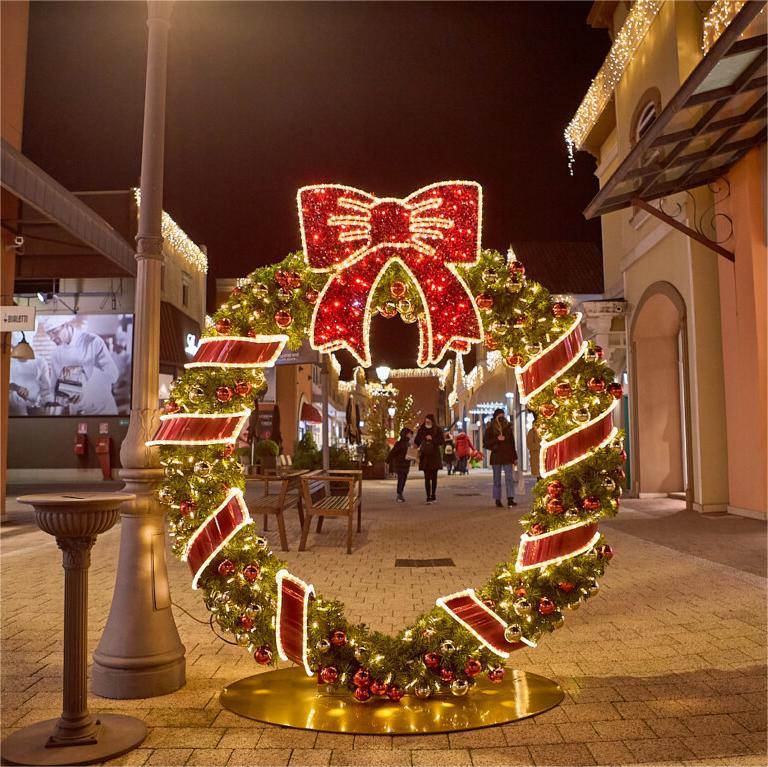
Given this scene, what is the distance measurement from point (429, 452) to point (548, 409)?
12049 mm

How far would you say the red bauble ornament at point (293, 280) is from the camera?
4.67 metres

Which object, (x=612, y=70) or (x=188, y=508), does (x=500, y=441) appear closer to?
(x=612, y=70)

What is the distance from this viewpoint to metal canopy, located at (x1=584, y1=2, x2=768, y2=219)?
8.17m

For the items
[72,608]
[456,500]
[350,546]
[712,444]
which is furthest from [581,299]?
[72,608]

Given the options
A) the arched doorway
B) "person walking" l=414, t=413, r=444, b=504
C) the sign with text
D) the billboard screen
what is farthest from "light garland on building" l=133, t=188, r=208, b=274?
the arched doorway

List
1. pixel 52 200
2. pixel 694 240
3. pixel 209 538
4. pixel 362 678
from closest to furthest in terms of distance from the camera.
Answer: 1. pixel 362 678
2. pixel 209 538
3. pixel 52 200
4. pixel 694 240

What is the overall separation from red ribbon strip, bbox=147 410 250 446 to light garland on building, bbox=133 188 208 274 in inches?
848

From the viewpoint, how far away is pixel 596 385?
4.42 metres

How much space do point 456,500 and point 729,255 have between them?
8.31m

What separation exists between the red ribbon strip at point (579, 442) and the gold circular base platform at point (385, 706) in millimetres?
1313

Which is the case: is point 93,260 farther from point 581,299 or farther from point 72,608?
point 72,608

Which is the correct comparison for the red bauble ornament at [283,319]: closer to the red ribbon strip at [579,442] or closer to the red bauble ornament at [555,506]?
the red ribbon strip at [579,442]

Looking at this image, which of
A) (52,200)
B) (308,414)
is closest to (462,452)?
(308,414)

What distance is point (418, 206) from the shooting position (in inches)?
183
